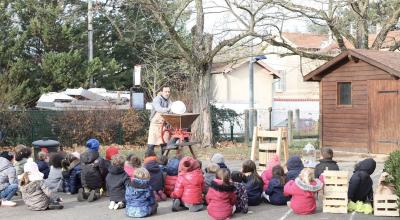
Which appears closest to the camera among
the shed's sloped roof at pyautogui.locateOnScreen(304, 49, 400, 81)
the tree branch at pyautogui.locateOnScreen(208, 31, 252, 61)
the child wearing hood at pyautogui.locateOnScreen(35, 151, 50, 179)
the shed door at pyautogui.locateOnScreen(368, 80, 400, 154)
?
the child wearing hood at pyautogui.locateOnScreen(35, 151, 50, 179)

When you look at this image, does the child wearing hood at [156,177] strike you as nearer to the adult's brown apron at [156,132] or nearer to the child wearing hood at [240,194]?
the child wearing hood at [240,194]

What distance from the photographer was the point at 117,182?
10.5m

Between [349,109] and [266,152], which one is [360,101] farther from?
[266,152]

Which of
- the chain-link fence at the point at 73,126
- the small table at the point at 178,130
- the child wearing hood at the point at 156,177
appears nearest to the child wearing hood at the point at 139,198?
the child wearing hood at the point at 156,177

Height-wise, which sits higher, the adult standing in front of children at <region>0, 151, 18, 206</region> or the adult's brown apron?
the adult's brown apron

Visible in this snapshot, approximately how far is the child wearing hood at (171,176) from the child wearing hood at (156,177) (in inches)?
6.3

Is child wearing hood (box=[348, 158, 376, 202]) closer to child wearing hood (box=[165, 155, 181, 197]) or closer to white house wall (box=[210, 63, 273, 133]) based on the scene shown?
child wearing hood (box=[165, 155, 181, 197])

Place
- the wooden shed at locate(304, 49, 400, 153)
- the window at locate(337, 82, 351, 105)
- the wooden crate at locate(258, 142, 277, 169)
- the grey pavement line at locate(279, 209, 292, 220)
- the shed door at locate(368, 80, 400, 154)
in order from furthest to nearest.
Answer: the window at locate(337, 82, 351, 105) → the wooden shed at locate(304, 49, 400, 153) → the shed door at locate(368, 80, 400, 154) → the wooden crate at locate(258, 142, 277, 169) → the grey pavement line at locate(279, 209, 292, 220)

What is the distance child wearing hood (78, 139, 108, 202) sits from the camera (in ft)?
36.7

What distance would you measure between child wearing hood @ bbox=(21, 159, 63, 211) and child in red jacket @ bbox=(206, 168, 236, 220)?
9.30ft

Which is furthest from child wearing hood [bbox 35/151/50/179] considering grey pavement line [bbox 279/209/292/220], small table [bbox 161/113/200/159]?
grey pavement line [bbox 279/209/292/220]

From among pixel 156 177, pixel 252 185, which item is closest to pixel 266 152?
pixel 252 185

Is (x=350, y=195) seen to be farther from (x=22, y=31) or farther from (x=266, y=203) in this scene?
(x=22, y=31)

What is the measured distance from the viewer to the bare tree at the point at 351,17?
2280cm
